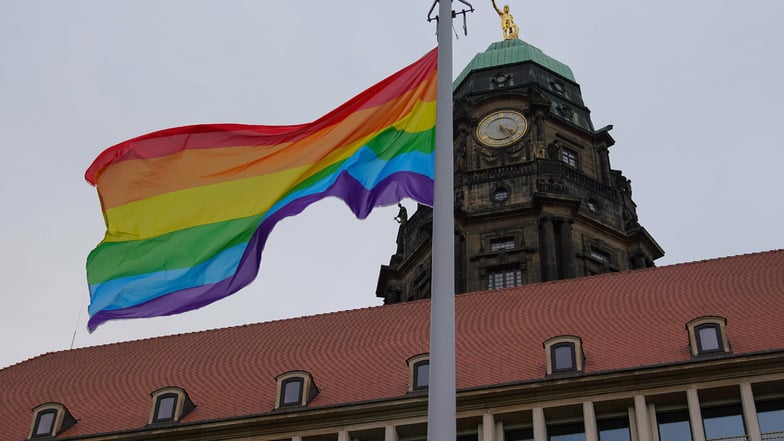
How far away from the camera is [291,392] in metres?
42.1

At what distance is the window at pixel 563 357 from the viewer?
38.7 metres

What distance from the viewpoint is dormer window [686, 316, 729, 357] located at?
37.3 meters

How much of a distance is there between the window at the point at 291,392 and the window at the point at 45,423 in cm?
985

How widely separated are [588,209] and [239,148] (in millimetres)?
43658

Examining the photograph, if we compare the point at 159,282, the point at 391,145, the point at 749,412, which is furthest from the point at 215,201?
the point at 749,412

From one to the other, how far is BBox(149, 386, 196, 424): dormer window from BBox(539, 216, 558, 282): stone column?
21120mm

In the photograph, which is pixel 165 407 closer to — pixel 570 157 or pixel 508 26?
pixel 570 157

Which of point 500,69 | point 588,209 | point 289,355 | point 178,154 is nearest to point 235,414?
point 289,355

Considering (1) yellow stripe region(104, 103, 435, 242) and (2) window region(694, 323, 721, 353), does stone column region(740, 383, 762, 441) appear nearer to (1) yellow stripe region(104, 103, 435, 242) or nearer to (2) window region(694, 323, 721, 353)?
(2) window region(694, 323, 721, 353)

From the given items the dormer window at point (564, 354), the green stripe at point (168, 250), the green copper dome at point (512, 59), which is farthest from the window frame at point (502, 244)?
the green stripe at point (168, 250)

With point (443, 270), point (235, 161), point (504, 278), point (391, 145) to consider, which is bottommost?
point (443, 270)

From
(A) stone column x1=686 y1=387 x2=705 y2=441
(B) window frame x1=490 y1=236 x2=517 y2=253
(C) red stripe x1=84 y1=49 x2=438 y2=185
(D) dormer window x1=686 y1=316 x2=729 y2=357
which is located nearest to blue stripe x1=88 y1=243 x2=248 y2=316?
(C) red stripe x1=84 y1=49 x2=438 y2=185

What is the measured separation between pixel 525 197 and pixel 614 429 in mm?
26195

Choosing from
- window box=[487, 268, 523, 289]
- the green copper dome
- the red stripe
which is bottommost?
the red stripe
